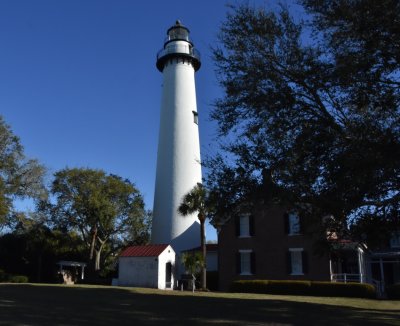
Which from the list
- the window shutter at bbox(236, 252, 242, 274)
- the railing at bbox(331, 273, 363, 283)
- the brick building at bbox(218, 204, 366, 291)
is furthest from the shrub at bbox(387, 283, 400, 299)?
the window shutter at bbox(236, 252, 242, 274)

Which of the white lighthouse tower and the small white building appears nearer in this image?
the small white building

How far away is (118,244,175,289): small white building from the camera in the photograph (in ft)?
108

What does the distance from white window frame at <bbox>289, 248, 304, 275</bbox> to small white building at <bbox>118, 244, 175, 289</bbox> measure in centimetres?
901

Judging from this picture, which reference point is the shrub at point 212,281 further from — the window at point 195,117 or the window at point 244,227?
the window at point 195,117

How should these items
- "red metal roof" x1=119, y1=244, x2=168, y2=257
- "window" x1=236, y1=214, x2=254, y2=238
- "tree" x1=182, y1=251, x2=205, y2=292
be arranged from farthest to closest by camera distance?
1. "window" x1=236, y1=214, x2=254, y2=238
2. "red metal roof" x1=119, y1=244, x2=168, y2=257
3. "tree" x1=182, y1=251, x2=205, y2=292

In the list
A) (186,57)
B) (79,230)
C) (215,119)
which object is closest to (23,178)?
(79,230)

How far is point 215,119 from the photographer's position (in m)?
17.5

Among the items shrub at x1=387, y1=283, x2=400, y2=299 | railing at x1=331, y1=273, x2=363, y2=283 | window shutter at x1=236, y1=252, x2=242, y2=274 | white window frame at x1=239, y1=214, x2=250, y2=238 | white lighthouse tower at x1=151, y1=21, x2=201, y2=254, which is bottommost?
shrub at x1=387, y1=283, x2=400, y2=299

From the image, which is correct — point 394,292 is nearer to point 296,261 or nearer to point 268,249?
point 296,261

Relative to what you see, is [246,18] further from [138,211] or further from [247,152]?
[138,211]

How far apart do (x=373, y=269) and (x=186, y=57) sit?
2444 centimetres

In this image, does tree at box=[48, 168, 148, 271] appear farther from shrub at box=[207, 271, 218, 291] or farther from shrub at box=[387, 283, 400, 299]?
shrub at box=[387, 283, 400, 299]

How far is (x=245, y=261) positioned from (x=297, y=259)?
4070 millimetres

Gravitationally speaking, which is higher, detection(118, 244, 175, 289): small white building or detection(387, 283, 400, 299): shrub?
detection(118, 244, 175, 289): small white building
